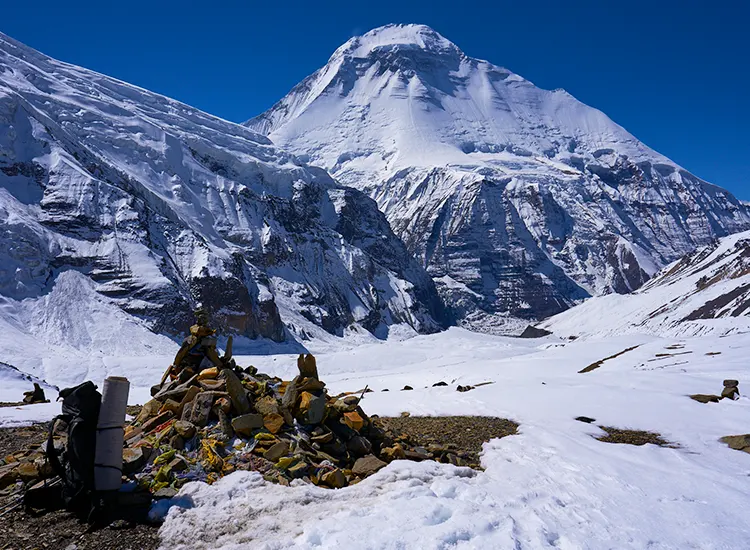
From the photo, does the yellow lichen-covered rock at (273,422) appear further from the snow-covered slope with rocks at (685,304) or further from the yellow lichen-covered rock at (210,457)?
the snow-covered slope with rocks at (685,304)

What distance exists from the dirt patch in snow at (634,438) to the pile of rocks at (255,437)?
4.00m

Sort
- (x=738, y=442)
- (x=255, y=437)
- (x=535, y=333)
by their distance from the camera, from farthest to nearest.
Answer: (x=535, y=333) → (x=738, y=442) → (x=255, y=437)

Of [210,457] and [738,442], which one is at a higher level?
[210,457]

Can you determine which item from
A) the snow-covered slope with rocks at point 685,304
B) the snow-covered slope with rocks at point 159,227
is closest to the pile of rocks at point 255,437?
the snow-covered slope with rocks at point 159,227

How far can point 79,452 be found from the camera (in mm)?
6035

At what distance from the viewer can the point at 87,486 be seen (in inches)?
239

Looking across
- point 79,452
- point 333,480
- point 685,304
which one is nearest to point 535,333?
point 685,304

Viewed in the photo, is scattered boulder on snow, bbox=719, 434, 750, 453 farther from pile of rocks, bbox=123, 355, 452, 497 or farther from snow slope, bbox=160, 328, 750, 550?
pile of rocks, bbox=123, 355, 452, 497

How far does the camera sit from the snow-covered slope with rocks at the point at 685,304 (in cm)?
8362

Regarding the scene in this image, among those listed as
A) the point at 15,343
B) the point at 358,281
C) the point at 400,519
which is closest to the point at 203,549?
the point at 400,519

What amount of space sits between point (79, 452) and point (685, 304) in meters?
114

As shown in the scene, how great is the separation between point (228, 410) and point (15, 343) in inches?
2151

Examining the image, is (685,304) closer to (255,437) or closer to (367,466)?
(367,466)

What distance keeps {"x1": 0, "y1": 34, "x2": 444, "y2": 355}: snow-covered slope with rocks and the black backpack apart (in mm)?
58039
